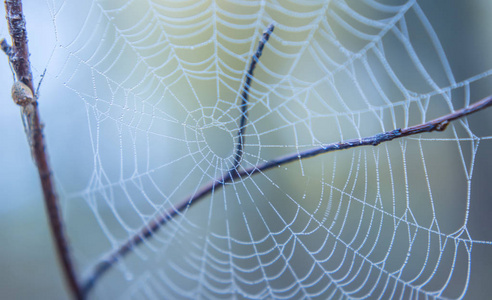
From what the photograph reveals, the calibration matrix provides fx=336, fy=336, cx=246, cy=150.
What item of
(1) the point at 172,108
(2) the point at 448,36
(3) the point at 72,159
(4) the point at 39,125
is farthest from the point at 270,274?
(4) the point at 39,125

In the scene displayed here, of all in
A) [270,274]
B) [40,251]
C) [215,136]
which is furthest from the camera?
[270,274]

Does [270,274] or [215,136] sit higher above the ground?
[215,136]

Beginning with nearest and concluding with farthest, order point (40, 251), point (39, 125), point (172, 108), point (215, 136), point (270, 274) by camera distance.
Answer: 1. point (39, 125)
2. point (215, 136)
3. point (172, 108)
4. point (40, 251)
5. point (270, 274)

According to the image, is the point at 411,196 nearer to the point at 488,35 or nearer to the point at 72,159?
the point at 488,35

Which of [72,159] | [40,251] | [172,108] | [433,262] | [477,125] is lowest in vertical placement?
[40,251]

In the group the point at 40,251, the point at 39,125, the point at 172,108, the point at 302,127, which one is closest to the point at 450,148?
the point at 302,127

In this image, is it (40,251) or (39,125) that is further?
(40,251)
